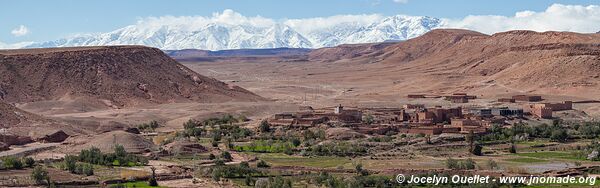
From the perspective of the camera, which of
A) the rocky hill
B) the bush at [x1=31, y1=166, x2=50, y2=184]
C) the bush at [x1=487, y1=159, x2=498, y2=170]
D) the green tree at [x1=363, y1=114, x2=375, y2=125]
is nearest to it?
the bush at [x1=31, y1=166, x2=50, y2=184]

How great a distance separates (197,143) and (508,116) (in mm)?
27644

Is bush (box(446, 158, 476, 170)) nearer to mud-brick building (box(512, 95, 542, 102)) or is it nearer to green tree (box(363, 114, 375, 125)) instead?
green tree (box(363, 114, 375, 125))

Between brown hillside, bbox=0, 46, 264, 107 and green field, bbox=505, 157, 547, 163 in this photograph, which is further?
brown hillside, bbox=0, 46, 264, 107

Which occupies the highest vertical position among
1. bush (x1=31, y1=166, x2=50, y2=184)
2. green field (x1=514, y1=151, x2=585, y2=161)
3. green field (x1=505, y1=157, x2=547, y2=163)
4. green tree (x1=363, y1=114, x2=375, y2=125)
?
green tree (x1=363, y1=114, x2=375, y2=125)

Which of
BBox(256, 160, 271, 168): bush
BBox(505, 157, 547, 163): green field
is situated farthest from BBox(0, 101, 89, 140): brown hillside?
BBox(505, 157, 547, 163): green field

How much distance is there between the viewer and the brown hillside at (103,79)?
99750 mm

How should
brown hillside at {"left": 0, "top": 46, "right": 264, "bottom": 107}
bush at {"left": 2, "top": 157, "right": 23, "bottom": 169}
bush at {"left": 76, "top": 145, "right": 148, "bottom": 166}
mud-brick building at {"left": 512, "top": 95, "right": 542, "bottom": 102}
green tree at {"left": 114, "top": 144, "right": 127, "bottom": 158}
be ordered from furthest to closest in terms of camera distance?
brown hillside at {"left": 0, "top": 46, "right": 264, "bottom": 107} → mud-brick building at {"left": 512, "top": 95, "right": 542, "bottom": 102} → green tree at {"left": 114, "top": 144, "right": 127, "bottom": 158} → bush at {"left": 76, "top": 145, "right": 148, "bottom": 166} → bush at {"left": 2, "top": 157, "right": 23, "bottom": 169}

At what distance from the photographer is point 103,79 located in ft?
342

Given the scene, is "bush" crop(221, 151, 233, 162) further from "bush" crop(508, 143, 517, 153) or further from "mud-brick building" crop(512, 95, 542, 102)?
"mud-brick building" crop(512, 95, 542, 102)

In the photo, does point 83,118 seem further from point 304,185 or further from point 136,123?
point 304,185

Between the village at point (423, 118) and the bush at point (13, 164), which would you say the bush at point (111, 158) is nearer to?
the bush at point (13, 164)

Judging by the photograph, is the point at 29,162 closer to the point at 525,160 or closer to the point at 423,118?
the point at 525,160

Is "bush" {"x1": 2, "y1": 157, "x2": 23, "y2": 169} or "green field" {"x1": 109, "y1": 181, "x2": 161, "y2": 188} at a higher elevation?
"bush" {"x1": 2, "y1": 157, "x2": 23, "y2": 169}

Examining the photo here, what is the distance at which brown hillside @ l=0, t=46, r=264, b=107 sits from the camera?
99.8 m
